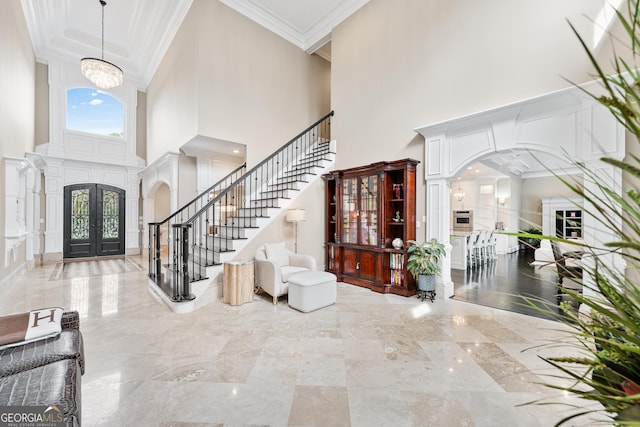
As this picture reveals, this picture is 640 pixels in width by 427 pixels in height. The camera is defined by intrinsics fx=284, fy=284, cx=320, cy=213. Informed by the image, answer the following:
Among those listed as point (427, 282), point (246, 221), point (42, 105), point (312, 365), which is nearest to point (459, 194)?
point (427, 282)

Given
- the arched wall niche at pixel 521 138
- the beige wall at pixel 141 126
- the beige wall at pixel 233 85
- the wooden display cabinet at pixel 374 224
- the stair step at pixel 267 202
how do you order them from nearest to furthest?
the arched wall niche at pixel 521 138 < the wooden display cabinet at pixel 374 224 < the stair step at pixel 267 202 < the beige wall at pixel 233 85 < the beige wall at pixel 141 126

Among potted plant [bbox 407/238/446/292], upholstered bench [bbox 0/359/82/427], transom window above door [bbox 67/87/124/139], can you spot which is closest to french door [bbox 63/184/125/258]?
transom window above door [bbox 67/87/124/139]

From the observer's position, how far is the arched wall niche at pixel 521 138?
334 centimetres

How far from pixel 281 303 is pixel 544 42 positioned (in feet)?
16.8

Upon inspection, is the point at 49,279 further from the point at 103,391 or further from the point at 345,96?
the point at 345,96

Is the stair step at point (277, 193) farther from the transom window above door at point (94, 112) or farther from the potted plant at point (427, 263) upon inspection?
the transom window above door at point (94, 112)

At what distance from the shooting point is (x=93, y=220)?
8.80 meters

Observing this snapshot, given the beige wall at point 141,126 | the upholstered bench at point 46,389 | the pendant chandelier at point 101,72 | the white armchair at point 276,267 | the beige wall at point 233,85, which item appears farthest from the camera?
the beige wall at point 141,126

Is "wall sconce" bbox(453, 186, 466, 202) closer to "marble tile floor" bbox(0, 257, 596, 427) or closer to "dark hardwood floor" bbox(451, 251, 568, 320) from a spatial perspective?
"dark hardwood floor" bbox(451, 251, 568, 320)

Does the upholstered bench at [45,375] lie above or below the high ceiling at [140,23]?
below

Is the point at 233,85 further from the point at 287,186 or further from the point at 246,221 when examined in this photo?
the point at 246,221

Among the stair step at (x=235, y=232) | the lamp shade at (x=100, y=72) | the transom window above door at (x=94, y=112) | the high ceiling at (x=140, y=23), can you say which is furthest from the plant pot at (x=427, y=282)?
the transom window above door at (x=94, y=112)

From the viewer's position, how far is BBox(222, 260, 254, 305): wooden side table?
14.0 ft

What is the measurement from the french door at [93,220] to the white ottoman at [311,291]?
7.88m
